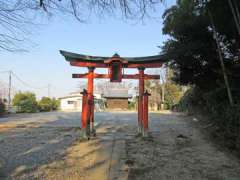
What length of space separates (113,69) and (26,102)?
2009 centimetres

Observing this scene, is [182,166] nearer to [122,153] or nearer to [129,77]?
[122,153]

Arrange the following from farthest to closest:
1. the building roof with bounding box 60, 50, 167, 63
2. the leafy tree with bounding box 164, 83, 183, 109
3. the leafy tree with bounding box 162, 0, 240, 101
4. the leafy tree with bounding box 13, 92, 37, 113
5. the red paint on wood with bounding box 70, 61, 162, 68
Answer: the leafy tree with bounding box 164, 83, 183, 109, the leafy tree with bounding box 13, 92, 37, 113, the red paint on wood with bounding box 70, 61, 162, 68, the building roof with bounding box 60, 50, 167, 63, the leafy tree with bounding box 162, 0, 240, 101

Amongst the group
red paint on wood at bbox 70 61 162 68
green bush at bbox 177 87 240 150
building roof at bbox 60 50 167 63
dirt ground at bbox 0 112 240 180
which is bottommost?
dirt ground at bbox 0 112 240 180

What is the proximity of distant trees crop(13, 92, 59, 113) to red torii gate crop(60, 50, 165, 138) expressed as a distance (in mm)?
19480

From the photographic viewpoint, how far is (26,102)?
1051 inches

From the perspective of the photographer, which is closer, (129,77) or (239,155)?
(239,155)

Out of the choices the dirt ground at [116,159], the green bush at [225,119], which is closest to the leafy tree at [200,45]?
the green bush at [225,119]

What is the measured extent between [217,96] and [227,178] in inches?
149

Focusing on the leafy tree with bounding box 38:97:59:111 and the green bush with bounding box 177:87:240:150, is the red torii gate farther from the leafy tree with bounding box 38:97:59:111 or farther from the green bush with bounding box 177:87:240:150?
the leafy tree with bounding box 38:97:59:111

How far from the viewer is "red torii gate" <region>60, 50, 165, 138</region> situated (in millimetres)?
8586

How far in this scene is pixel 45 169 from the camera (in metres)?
4.82

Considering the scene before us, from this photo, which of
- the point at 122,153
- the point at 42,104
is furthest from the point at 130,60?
the point at 42,104

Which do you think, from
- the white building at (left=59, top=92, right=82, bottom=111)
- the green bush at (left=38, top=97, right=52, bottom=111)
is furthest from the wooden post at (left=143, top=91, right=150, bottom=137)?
the white building at (left=59, top=92, right=82, bottom=111)

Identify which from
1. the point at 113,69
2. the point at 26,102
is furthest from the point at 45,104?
the point at 113,69
